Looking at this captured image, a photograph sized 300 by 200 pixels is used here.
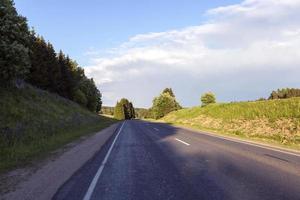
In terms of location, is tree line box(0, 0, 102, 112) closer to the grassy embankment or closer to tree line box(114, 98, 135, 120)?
the grassy embankment

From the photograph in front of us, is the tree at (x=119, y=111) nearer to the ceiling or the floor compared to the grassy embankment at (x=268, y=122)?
nearer to the ceiling

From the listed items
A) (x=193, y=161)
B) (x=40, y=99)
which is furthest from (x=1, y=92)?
(x=193, y=161)

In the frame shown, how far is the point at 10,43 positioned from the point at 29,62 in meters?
2.93

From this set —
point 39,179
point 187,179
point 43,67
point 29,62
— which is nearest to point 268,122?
point 29,62

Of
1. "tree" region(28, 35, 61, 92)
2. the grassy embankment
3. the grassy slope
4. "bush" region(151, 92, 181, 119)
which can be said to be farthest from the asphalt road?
"bush" region(151, 92, 181, 119)

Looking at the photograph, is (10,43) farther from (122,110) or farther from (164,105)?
(122,110)

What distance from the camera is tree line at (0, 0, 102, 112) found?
105ft

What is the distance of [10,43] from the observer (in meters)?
32.8

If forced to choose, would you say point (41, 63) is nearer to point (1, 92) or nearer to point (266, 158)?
point (1, 92)

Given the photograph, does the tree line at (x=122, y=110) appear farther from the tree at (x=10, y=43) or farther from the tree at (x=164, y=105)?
the tree at (x=10, y=43)

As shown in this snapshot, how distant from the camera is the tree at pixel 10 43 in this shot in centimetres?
3145

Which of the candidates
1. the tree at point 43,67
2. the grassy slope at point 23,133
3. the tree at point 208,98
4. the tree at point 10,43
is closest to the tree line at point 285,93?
the tree at point 208,98

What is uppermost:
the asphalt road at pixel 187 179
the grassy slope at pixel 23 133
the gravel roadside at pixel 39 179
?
the grassy slope at pixel 23 133

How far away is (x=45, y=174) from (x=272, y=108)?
28.4 meters
